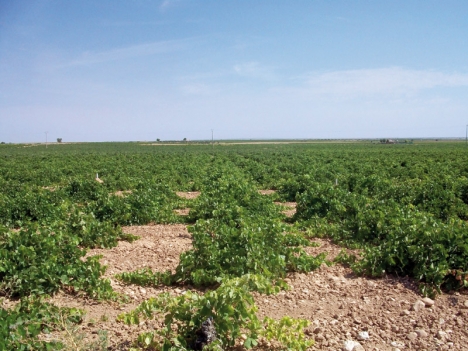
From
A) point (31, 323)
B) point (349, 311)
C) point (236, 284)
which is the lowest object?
point (349, 311)

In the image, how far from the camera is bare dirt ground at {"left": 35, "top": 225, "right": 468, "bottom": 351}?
445cm

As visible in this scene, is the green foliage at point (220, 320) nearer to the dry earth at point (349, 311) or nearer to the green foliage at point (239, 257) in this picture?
the dry earth at point (349, 311)

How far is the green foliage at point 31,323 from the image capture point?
3750 millimetres

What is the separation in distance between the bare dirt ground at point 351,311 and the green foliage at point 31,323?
310mm

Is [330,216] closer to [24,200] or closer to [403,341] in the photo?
[403,341]

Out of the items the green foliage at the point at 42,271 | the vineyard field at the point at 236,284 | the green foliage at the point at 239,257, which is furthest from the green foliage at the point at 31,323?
the green foliage at the point at 239,257

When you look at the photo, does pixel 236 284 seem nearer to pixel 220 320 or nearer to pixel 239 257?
pixel 220 320

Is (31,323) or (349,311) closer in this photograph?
(31,323)

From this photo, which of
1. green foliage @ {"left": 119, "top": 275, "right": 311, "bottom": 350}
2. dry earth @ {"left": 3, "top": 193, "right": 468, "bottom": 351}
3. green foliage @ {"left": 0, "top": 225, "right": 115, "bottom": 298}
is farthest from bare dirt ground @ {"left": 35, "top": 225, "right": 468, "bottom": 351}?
green foliage @ {"left": 119, "top": 275, "right": 311, "bottom": 350}

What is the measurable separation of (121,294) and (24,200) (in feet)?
22.3

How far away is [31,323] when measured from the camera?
415 centimetres

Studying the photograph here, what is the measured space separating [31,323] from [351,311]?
378 cm

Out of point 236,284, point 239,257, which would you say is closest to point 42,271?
point 239,257

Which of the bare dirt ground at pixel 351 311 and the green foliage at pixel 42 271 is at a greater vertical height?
the green foliage at pixel 42 271
